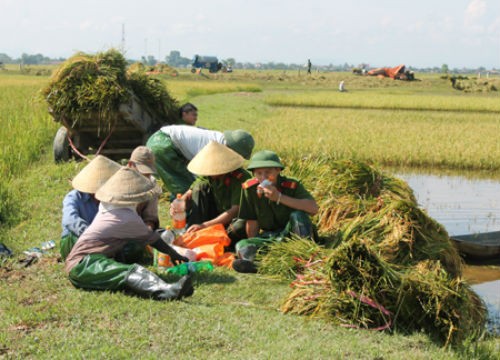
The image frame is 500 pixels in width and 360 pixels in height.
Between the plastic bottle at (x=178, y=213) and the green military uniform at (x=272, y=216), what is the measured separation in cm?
62

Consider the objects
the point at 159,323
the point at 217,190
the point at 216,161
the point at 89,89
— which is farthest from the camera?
the point at 89,89

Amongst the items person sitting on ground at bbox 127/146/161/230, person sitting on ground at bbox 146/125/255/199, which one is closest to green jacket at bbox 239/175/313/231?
person sitting on ground at bbox 127/146/161/230

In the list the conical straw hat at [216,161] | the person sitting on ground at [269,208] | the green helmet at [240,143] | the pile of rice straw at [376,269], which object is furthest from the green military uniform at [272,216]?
the green helmet at [240,143]

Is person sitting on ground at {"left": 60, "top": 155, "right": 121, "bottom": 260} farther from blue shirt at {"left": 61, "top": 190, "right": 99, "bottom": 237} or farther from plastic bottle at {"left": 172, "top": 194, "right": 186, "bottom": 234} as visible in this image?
plastic bottle at {"left": 172, "top": 194, "right": 186, "bottom": 234}

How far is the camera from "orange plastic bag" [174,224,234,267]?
225 inches

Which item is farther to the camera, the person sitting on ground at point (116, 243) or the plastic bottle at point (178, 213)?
the plastic bottle at point (178, 213)

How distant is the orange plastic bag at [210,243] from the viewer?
225 inches

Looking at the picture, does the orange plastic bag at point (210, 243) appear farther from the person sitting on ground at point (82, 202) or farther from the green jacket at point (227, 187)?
the person sitting on ground at point (82, 202)

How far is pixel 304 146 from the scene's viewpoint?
45.0 ft

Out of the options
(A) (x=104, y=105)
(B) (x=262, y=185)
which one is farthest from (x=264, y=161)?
(A) (x=104, y=105)

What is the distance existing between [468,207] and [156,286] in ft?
20.9

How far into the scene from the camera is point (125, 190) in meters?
4.91

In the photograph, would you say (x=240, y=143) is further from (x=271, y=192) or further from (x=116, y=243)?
(x=116, y=243)

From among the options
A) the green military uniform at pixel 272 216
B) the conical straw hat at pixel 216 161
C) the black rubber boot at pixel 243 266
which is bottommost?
the black rubber boot at pixel 243 266
